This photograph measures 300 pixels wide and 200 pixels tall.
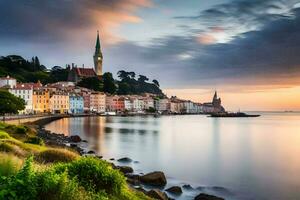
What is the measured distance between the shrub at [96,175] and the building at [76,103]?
581 feet

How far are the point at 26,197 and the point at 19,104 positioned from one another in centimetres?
8212

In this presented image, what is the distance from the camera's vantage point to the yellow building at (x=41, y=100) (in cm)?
15691

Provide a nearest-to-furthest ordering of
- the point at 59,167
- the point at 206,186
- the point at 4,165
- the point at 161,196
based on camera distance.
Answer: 1. the point at 4,165
2. the point at 59,167
3. the point at 161,196
4. the point at 206,186

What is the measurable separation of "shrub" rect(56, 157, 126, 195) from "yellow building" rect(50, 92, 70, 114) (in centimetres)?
15876

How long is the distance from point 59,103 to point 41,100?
1581cm

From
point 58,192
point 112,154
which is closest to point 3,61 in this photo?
point 112,154

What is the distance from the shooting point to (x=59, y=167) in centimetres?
1277

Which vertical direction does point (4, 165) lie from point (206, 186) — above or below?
above

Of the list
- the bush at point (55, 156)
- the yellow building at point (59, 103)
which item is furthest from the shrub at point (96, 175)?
the yellow building at point (59, 103)

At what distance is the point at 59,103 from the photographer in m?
176

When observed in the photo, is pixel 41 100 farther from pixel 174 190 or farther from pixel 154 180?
pixel 174 190

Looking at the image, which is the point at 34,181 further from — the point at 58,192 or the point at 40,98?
the point at 40,98

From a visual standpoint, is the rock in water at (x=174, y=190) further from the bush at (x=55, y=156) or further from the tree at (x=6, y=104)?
the tree at (x=6, y=104)

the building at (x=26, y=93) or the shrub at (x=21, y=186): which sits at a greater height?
the building at (x=26, y=93)
